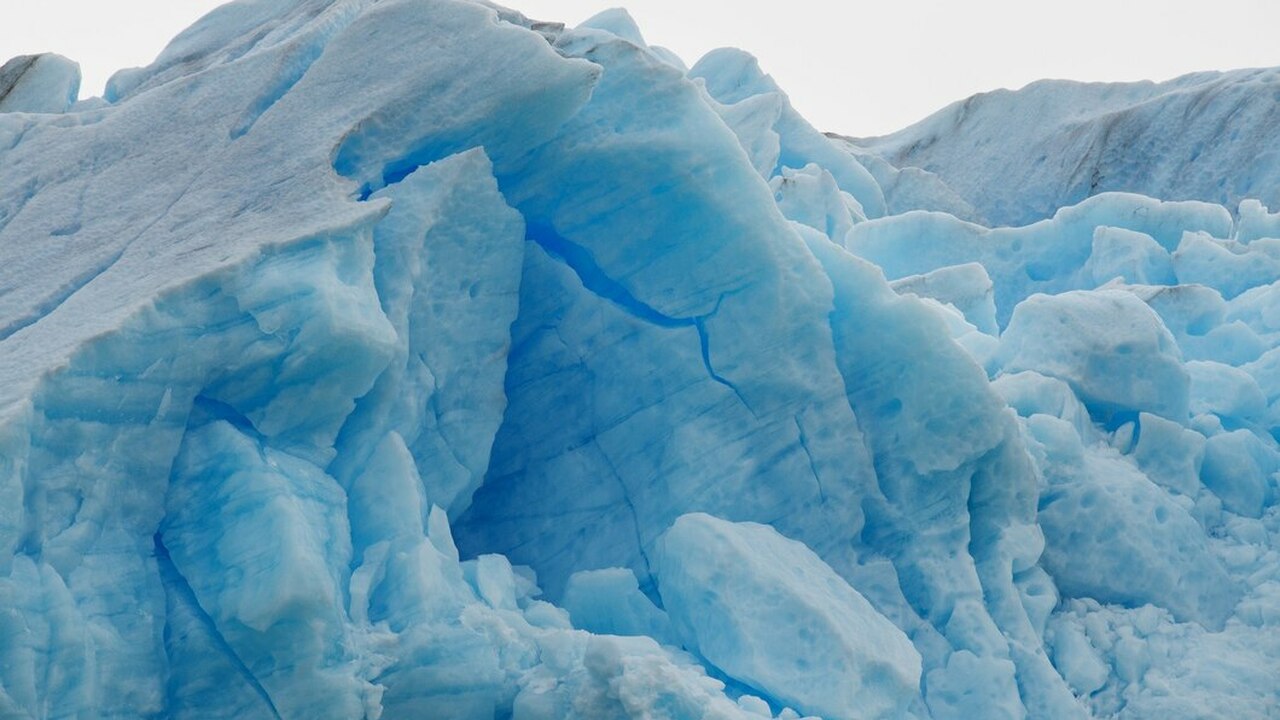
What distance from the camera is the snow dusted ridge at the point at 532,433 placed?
349cm

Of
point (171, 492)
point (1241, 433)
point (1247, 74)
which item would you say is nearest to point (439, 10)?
point (171, 492)

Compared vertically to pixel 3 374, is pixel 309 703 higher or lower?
lower

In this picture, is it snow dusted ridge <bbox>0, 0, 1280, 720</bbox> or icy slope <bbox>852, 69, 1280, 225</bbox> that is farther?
icy slope <bbox>852, 69, 1280, 225</bbox>

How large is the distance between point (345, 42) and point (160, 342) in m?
1.65

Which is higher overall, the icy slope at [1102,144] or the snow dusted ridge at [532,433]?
the snow dusted ridge at [532,433]

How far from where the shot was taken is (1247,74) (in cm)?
1183

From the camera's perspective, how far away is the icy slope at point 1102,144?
36.6ft

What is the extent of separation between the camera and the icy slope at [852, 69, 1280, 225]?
11.2 metres

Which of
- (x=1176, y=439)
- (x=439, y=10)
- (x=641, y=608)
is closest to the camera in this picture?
(x=641, y=608)

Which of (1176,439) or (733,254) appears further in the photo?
(1176,439)

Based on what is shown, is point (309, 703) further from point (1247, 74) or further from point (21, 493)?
point (1247, 74)

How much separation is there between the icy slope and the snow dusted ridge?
5474 millimetres

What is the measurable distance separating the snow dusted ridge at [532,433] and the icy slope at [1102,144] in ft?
18.0

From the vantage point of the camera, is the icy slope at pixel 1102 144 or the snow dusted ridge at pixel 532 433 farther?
the icy slope at pixel 1102 144
